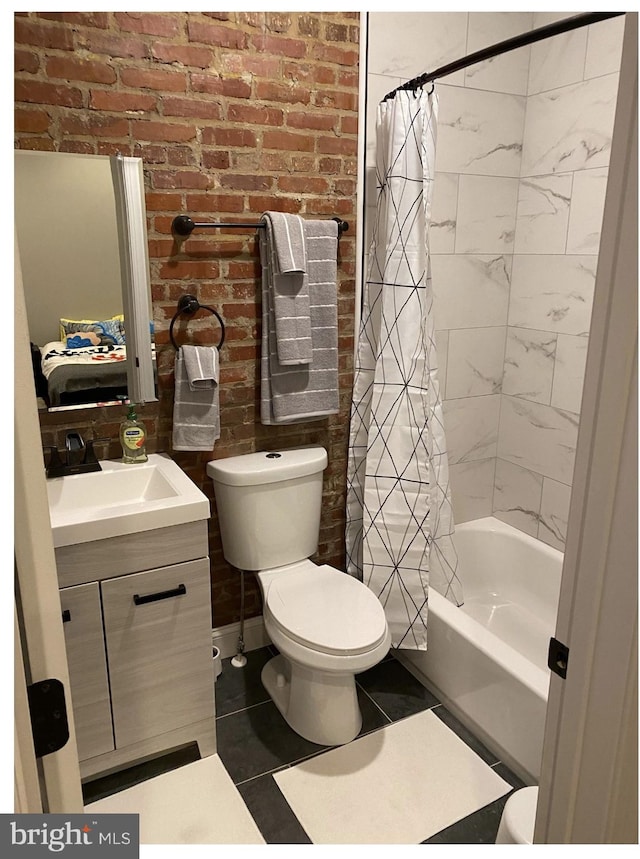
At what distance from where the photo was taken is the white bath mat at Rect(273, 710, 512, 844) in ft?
5.92

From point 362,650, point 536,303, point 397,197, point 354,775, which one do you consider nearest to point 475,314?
point 536,303

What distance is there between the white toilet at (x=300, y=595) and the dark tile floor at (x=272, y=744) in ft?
0.21

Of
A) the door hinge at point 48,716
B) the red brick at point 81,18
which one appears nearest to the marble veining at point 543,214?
the red brick at point 81,18

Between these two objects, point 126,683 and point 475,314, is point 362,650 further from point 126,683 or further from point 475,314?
point 475,314

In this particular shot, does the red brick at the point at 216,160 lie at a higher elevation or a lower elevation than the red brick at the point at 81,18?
lower

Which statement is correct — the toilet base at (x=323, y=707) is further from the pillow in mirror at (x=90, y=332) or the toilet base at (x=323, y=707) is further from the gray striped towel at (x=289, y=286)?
the pillow in mirror at (x=90, y=332)

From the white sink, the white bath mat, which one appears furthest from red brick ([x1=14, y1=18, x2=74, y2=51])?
the white bath mat

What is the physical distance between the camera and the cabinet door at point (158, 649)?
186cm

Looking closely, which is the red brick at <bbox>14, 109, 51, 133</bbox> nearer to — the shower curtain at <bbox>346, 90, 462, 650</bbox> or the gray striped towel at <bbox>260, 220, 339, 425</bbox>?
the gray striped towel at <bbox>260, 220, 339, 425</bbox>

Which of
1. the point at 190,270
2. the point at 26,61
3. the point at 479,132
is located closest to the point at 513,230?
the point at 479,132

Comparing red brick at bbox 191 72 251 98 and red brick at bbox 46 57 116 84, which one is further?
red brick at bbox 191 72 251 98

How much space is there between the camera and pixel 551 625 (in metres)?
2.65

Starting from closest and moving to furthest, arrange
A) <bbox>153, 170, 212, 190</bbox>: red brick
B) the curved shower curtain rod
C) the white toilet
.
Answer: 1. the curved shower curtain rod
2. the white toilet
3. <bbox>153, 170, 212, 190</bbox>: red brick

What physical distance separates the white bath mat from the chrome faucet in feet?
3.72
